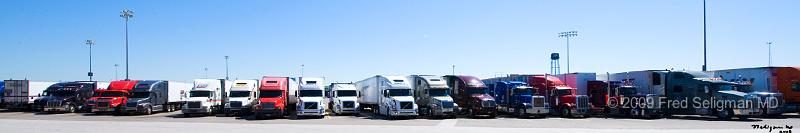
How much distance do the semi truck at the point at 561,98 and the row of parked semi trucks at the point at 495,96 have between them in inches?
1.9

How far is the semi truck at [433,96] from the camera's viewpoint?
30.5 m

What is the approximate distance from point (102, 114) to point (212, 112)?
6.56 metres

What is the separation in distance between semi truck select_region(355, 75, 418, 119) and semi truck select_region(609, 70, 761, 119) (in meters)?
12.1

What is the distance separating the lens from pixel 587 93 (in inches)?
1379

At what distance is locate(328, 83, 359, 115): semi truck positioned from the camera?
1319 inches

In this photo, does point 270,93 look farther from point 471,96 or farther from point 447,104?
point 471,96

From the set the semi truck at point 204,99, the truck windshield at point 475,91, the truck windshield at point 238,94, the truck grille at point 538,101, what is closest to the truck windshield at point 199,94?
the semi truck at point 204,99

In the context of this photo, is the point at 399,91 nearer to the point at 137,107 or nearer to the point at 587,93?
the point at 587,93

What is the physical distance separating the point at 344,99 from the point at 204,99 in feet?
23.5

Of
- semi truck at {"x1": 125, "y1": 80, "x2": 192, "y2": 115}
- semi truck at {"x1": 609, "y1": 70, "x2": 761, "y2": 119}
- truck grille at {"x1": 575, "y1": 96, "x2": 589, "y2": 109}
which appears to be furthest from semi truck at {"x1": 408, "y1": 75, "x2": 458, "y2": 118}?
semi truck at {"x1": 125, "y1": 80, "x2": 192, "y2": 115}

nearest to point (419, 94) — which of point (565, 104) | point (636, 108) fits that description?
point (565, 104)

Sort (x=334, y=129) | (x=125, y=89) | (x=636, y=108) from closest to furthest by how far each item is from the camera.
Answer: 1. (x=334, y=129)
2. (x=636, y=108)
3. (x=125, y=89)

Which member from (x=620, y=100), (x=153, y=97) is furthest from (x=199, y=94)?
(x=620, y=100)

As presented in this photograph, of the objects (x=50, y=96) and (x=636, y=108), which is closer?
(x=636, y=108)
